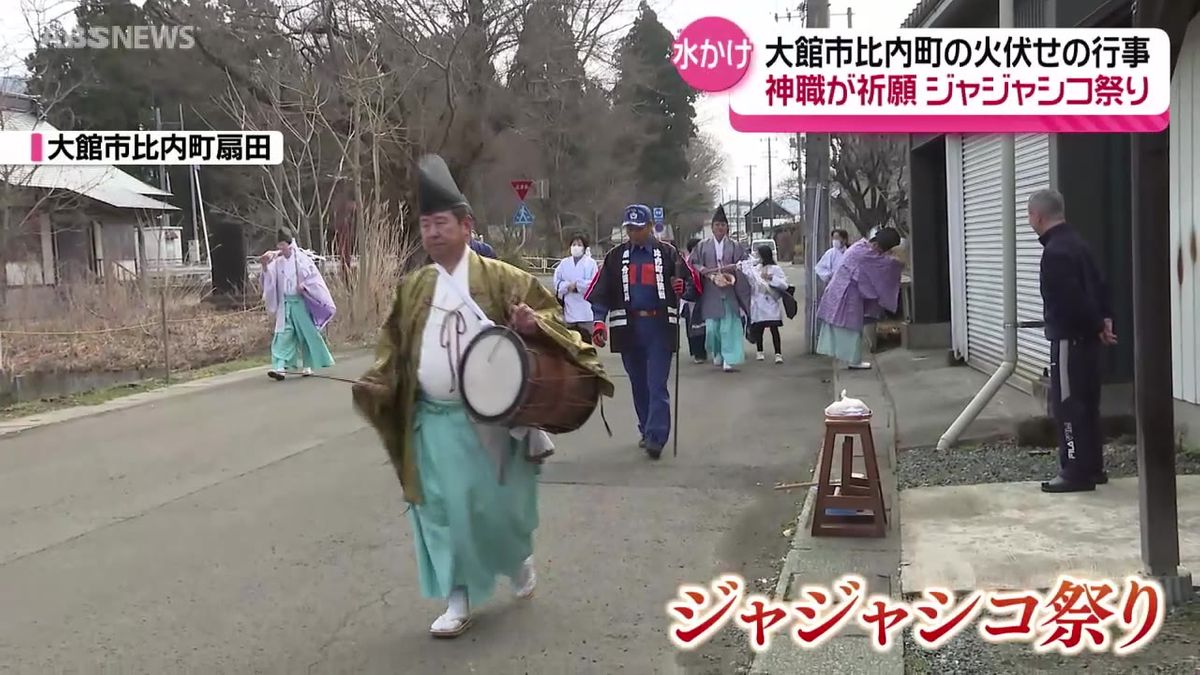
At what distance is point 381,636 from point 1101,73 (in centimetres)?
403

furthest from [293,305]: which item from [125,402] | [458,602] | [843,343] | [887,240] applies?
[458,602]

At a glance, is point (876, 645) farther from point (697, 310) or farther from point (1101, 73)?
point (697, 310)

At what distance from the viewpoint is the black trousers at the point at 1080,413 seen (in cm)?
641

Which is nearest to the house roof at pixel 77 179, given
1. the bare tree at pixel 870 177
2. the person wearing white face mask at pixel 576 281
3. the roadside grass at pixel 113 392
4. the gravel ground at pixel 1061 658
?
the roadside grass at pixel 113 392

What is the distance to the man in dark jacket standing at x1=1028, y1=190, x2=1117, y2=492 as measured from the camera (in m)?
6.38

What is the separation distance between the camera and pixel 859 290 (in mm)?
13172

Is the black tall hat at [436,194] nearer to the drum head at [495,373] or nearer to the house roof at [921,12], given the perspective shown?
the drum head at [495,373]

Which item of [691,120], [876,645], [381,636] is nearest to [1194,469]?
[876,645]

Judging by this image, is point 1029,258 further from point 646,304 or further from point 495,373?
point 495,373

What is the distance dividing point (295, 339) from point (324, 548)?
8.54 metres

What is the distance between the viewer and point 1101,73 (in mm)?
5113

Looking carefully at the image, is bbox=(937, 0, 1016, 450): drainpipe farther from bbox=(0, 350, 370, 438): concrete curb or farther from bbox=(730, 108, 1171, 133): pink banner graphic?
bbox=(0, 350, 370, 438): concrete curb

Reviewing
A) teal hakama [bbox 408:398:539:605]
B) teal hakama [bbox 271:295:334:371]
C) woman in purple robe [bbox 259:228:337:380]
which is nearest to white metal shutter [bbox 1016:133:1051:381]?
teal hakama [bbox 408:398:539:605]

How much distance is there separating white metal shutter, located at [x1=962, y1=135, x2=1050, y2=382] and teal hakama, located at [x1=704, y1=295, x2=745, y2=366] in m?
2.97
